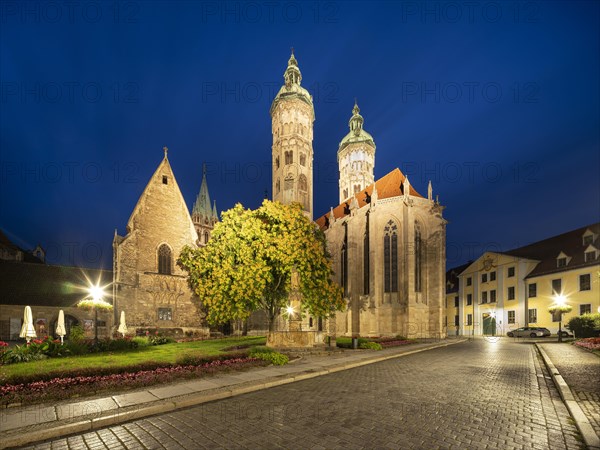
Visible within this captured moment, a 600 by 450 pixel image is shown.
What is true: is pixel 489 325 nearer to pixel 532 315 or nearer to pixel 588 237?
pixel 532 315

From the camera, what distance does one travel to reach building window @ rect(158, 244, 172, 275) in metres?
34.7

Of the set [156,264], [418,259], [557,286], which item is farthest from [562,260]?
[156,264]

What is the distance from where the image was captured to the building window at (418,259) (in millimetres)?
39816

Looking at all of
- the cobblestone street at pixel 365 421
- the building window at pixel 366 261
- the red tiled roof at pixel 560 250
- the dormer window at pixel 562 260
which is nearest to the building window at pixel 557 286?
the red tiled roof at pixel 560 250

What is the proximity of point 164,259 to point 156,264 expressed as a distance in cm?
119

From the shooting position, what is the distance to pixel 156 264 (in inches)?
1341

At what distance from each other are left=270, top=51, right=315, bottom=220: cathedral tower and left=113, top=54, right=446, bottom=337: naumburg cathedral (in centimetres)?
808

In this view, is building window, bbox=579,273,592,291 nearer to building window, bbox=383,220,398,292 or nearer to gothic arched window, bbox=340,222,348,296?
building window, bbox=383,220,398,292

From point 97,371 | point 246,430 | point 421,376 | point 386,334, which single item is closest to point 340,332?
point 386,334

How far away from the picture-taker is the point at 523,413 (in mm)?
7445

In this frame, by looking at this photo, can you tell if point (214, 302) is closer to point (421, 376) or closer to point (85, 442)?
point (421, 376)

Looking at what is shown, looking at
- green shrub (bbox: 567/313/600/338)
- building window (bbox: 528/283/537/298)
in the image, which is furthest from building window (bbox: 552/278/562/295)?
green shrub (bbox: 567/313/600/338)

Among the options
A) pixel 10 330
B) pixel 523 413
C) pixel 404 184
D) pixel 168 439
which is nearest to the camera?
pixel 168 439

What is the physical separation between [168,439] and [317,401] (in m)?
3.65
